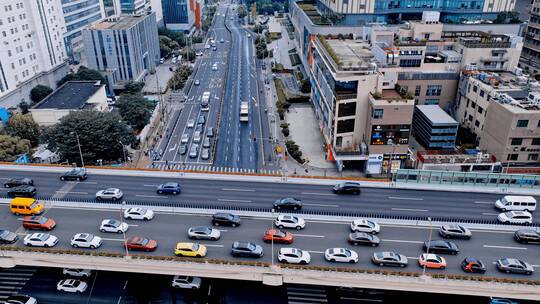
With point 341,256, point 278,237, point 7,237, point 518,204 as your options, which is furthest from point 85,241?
point 518,204

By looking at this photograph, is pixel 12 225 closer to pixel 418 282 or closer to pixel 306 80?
pixel 418 282

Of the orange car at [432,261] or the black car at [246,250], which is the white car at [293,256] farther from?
the orange car at [432,261]

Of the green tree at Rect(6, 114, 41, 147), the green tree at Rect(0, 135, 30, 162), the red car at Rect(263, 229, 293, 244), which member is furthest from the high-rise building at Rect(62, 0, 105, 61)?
the red car at Rect(263, 229, 293, 244)

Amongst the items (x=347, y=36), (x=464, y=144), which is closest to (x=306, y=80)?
(x=347, y=36)

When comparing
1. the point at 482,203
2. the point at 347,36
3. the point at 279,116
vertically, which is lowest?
the point at 279,116

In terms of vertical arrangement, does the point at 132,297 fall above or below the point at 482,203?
below

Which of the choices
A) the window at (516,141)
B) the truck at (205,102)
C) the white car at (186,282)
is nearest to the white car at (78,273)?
the white car at (186,282)
